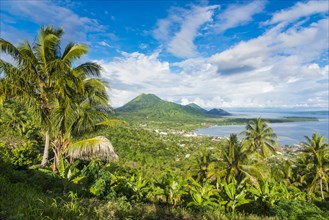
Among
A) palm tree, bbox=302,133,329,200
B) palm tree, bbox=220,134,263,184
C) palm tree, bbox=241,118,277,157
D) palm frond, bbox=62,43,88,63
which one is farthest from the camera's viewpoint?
palm tree, bbox=241,118,277,157

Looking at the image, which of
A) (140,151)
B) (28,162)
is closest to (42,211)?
(28,162)

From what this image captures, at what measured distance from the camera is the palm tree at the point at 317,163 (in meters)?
26.2

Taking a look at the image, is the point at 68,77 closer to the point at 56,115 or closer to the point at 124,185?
the point at 56,115

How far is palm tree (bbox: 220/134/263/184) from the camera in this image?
1902cm

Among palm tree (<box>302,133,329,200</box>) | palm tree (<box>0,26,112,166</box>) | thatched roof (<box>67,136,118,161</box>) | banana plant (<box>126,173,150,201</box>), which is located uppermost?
palm tree (<box>0,26,112,166</box>)

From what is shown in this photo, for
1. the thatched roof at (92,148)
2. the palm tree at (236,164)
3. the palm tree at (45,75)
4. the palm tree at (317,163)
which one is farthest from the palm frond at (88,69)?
the palm tree at (317,163)

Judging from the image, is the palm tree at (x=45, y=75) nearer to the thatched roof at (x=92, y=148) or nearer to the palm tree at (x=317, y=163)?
the thatched roof at (x=92, y=148)

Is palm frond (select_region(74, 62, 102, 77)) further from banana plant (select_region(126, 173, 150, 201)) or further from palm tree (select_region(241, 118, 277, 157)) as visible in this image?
palm tree (select_region(241, 118, 277, 157))

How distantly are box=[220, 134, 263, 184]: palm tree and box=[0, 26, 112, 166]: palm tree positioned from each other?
13557 millimetres

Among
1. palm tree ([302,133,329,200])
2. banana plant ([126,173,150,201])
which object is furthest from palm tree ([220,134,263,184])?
palm tree ([302,133,329,200])

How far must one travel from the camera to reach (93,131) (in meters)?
11.3

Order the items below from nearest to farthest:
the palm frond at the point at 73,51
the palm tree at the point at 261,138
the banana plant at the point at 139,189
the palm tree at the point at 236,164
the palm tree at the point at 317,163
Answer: the banana plant at the point at 139,189 → the palm frond at the point at 73,51 → the palm tree at the point at 236,164 → the palm tree at the point at 317,163 → the palm tree at the point at 261,138

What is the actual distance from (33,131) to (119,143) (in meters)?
61.0

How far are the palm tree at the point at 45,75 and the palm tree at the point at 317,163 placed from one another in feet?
89.2
